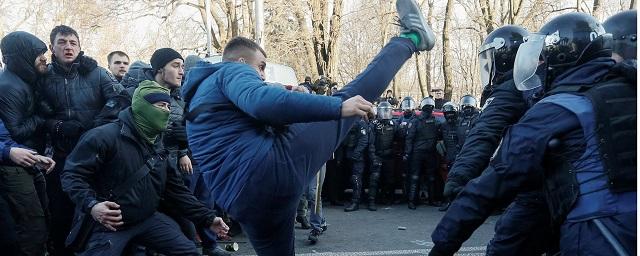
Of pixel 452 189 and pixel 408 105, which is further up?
pixel 408 105

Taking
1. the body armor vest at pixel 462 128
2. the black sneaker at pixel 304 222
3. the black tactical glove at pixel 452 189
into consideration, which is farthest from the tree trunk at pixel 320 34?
the black tactical glove at pixel 452 189

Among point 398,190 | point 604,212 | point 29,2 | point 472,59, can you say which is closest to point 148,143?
point 604,212

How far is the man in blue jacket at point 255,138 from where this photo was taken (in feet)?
11.1

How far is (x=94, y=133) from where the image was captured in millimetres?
4207

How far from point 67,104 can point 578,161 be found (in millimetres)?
4000

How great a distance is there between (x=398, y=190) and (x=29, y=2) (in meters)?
19.5

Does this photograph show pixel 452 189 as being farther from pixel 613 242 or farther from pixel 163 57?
pixel 163 57

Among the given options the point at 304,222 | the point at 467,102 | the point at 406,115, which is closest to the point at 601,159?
the point at 304,222

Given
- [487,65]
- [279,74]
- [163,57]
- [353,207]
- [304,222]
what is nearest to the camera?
[487,65]

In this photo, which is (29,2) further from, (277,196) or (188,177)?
(277,196)

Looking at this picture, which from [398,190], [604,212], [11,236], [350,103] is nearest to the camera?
[604,212]

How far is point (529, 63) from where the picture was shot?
131 inches

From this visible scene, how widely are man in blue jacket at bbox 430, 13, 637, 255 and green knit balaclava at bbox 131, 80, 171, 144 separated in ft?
7.27

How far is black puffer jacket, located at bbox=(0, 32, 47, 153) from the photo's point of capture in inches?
193
